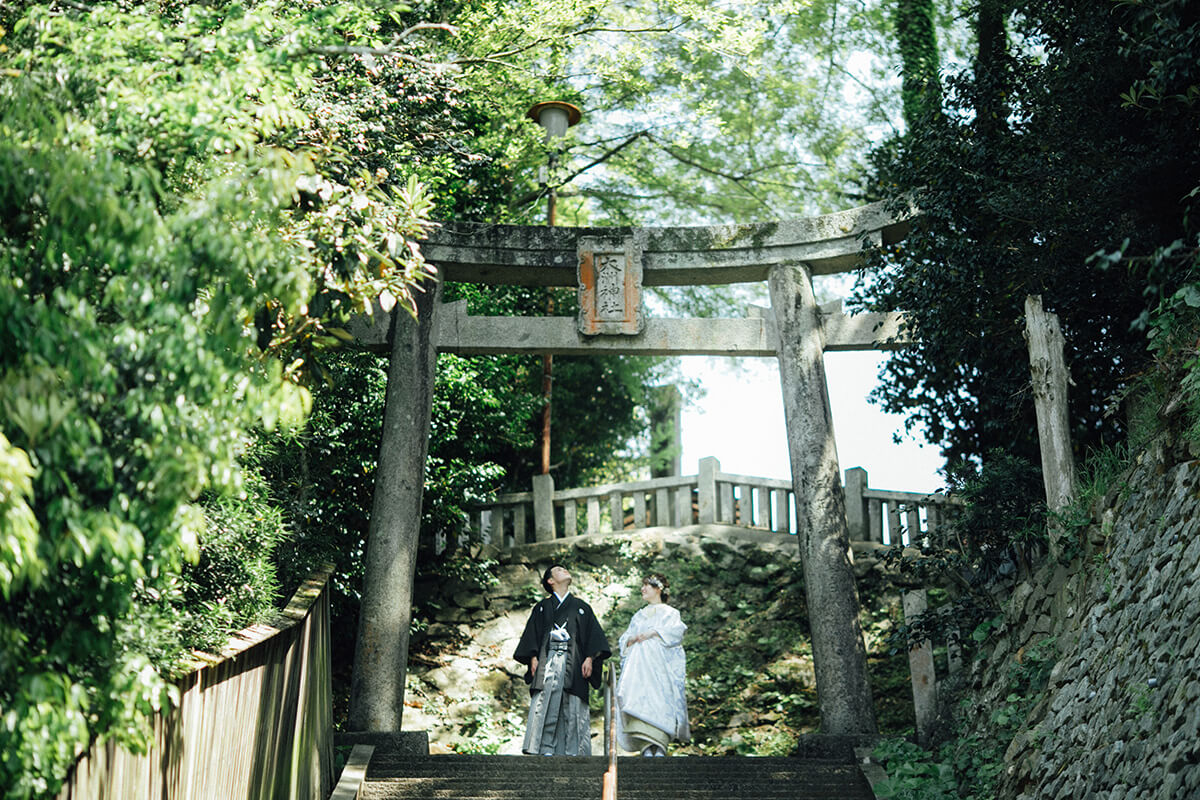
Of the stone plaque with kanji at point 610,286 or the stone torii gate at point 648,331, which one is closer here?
the stone torii gate at point 648,331

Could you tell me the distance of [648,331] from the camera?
970 cm

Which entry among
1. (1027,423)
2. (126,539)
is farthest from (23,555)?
(1027,423)

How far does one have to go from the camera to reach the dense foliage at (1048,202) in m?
6.57

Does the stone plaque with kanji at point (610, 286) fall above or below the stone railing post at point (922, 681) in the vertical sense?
above

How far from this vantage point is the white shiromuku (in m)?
8.33

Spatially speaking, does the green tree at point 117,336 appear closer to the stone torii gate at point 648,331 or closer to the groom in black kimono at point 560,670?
the groom in black kimono at point 560,670

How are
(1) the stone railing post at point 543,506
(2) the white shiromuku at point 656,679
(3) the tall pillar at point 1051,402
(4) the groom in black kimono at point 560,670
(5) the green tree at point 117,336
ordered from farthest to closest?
1. (1) the stone railing post at point 543,506
2. (2) the white shiromuku at point 656,679
3. (4) the groom in black kimono at point 560,670
4. (3) the tall pillar at point 1051,402
5. (5) the green tree at point 117,336

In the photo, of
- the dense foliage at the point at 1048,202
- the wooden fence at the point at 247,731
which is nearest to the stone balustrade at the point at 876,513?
the dense foliage at the point at 1048,202

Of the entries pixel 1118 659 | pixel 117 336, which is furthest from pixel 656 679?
pixel 117 336

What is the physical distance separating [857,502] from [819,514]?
3293 mm

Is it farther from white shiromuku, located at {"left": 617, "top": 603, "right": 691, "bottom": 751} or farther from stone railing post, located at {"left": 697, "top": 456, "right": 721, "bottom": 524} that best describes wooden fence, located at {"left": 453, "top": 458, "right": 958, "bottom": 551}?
white shiromuku, located at {"left": 617, "top": 603, "right": 691, "bottom": 751}

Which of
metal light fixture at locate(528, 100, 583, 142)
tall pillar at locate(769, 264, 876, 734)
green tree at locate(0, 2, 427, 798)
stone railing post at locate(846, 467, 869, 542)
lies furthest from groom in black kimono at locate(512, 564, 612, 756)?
metal light fixture at locate(528, 100, 583, 142)

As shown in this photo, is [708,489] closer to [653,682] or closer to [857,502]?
[857,502]

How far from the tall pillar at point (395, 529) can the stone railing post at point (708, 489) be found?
15.4 feet
